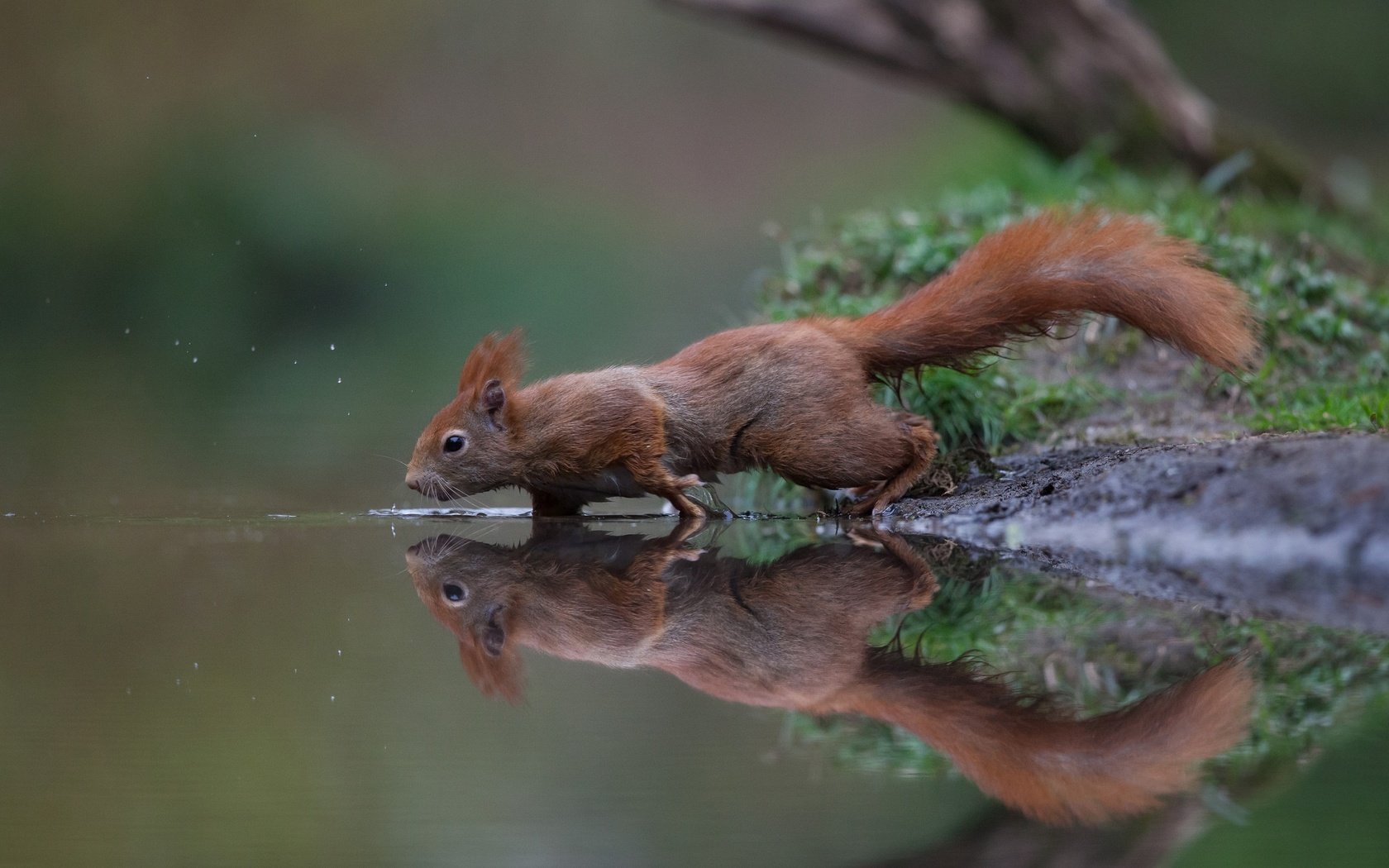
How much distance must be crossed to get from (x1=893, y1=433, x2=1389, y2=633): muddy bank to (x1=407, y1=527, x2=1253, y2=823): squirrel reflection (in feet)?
1.33

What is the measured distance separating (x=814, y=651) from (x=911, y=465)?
81.2 inches

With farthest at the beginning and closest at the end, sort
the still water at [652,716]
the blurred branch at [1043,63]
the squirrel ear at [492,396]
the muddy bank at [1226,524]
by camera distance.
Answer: the blurred branch at [1043,63], the squirrel ear at [492,396], the muddy bank at [1226,524], the still water at [652,716]

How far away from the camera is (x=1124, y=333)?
6.17 metres

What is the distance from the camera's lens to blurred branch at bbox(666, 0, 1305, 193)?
906 centimetres

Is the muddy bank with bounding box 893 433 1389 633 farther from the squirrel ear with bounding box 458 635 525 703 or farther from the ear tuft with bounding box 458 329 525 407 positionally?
the ear tuft with bounding box 458 329 525 407

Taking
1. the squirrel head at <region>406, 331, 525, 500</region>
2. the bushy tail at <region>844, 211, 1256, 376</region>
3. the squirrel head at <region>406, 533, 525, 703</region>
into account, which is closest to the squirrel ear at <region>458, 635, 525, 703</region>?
the squirrel head at <region>406, 533, 525, 703</region>

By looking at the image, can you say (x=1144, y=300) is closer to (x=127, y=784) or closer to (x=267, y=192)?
(x=127, y=784)

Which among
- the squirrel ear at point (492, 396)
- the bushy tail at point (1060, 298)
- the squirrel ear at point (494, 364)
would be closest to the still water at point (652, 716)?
the bushy tail at point (1060, 298)

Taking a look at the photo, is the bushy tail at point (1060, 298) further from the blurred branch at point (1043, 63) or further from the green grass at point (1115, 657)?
the blurred branch at point (1043, 63)

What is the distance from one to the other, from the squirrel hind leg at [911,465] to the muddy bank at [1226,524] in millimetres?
339

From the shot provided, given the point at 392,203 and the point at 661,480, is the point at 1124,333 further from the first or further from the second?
the point at 392,203

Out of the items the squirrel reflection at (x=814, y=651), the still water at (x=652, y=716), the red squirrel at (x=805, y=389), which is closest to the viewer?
the still water at (x=652, y=716)

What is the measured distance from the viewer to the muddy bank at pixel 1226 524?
3.24 m

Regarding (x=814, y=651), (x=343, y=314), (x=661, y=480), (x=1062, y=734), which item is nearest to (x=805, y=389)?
(x=661, y=480)
